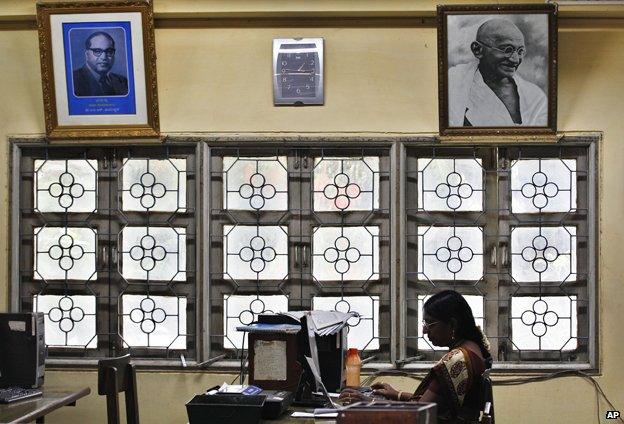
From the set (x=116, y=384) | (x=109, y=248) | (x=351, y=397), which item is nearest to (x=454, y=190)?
(x=351, y=397)

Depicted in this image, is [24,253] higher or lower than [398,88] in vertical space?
lower

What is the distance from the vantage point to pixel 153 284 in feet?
17.6

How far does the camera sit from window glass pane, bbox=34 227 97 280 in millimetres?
5414

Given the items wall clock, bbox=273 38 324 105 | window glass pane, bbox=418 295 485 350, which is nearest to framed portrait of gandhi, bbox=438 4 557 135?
wall clock, bbox=273 38 324 105

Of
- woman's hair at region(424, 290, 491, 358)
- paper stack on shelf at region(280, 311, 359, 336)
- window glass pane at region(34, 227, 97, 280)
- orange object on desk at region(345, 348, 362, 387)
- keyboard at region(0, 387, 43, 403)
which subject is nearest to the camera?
woman's hair at region(424, 290, 491, 358)

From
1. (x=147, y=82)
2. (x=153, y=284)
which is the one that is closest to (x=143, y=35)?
(x=147, y=82)

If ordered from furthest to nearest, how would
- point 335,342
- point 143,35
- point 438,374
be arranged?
point 143,35, point 335,342, point 438,374

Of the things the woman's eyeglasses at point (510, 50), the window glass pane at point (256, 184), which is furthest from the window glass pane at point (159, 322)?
the woman's eyeglasses at point (510, 50)

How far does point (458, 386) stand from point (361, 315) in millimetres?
1564

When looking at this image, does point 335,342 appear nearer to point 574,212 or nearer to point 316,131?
point 316,131

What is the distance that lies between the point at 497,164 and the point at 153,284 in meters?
2.12

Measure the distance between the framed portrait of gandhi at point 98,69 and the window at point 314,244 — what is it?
180mm

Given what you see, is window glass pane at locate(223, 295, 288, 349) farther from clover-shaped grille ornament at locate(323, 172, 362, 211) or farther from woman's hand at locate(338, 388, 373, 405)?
woman's hand at locate(338, 388, 373, 405)

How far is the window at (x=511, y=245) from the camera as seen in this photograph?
17.2 feet
